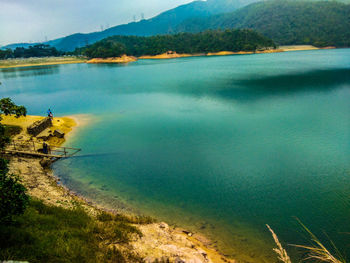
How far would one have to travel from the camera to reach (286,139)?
2142 centimetres

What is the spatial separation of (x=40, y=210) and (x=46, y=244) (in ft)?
10.3

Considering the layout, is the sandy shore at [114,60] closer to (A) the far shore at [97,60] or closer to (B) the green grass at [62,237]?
(A) the far shore at [97,60]

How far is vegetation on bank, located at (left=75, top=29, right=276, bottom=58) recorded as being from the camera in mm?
152125

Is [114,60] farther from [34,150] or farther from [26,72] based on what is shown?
[34,150]

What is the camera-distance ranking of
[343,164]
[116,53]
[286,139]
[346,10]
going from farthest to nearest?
[346,10], [116,53], [286,139], [343,164]

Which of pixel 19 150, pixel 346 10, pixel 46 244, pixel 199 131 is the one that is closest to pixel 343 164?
pixel 199 131

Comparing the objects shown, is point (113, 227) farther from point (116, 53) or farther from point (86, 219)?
point (116, 53)

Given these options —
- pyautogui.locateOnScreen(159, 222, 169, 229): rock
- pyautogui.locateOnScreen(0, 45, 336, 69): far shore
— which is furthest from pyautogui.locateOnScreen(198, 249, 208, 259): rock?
pyautogui.locateOnScreen(0, 45, 336, 69): far shore

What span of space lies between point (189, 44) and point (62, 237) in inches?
6985

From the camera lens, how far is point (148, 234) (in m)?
9.84

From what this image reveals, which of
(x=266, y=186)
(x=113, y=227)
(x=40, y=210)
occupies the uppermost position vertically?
(x=40, y=210)

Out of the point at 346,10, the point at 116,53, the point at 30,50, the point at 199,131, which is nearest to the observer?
the point at 199,131

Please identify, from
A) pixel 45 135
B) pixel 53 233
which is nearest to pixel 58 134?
pixel 45 135

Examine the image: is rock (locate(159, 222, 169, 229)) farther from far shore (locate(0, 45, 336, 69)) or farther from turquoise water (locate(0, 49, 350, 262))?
far shore (locate(0, 45, 336, 69))
